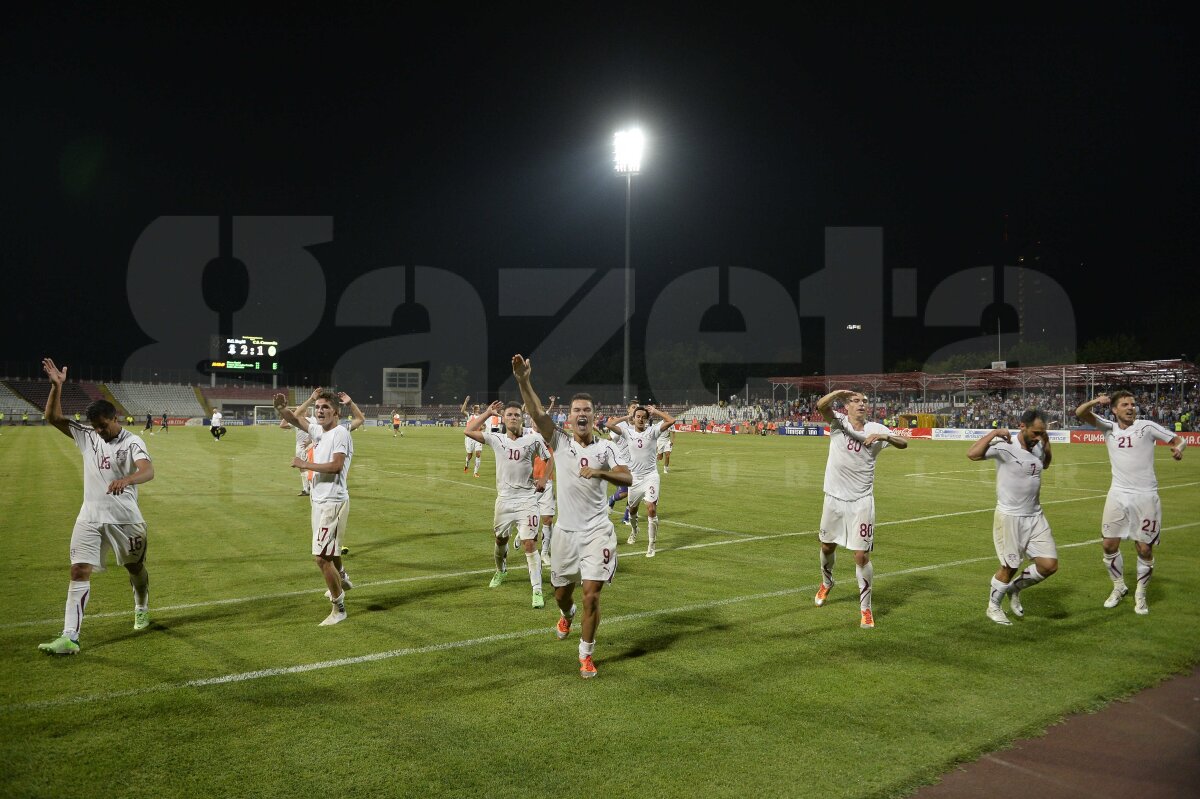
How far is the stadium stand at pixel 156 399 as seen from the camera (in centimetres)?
8344

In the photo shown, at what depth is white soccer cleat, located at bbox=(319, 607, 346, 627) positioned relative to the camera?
810cm

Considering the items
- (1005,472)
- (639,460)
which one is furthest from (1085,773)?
(639,460)

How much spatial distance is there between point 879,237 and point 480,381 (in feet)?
241

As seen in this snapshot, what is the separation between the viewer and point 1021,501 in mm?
7938

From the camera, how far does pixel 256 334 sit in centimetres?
9350

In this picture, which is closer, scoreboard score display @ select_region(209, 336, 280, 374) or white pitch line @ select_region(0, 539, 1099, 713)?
white pitch line @ select_region(0, 539, 1099, 713)

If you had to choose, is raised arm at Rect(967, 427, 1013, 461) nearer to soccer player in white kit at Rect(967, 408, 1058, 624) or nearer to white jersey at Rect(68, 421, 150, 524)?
soccer player in white kit at Rect(967, 408, 1058, 624)

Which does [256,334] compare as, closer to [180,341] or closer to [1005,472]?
[180,341]

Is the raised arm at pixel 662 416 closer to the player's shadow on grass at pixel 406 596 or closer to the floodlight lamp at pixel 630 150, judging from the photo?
the player's shadow on grass at pixel 406 596

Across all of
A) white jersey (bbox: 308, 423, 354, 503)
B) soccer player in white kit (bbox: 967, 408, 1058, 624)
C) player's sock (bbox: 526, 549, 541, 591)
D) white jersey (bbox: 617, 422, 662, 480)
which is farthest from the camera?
white jersey (bbox: 617, 422, 662, 480)

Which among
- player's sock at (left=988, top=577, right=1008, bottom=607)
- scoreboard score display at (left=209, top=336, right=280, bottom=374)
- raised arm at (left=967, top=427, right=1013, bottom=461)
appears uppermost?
scoreboard score display at (left=209, top=336, right=280, bottom=374)

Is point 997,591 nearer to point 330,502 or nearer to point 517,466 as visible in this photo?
point 517,466

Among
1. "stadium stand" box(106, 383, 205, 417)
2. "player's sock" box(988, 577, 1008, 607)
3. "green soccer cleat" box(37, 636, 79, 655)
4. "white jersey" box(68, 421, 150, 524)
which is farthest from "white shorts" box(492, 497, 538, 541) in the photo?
"stadium stand" box(106, 383, 205, 417)

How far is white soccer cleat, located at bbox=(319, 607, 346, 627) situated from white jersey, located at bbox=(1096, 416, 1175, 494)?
885cm
